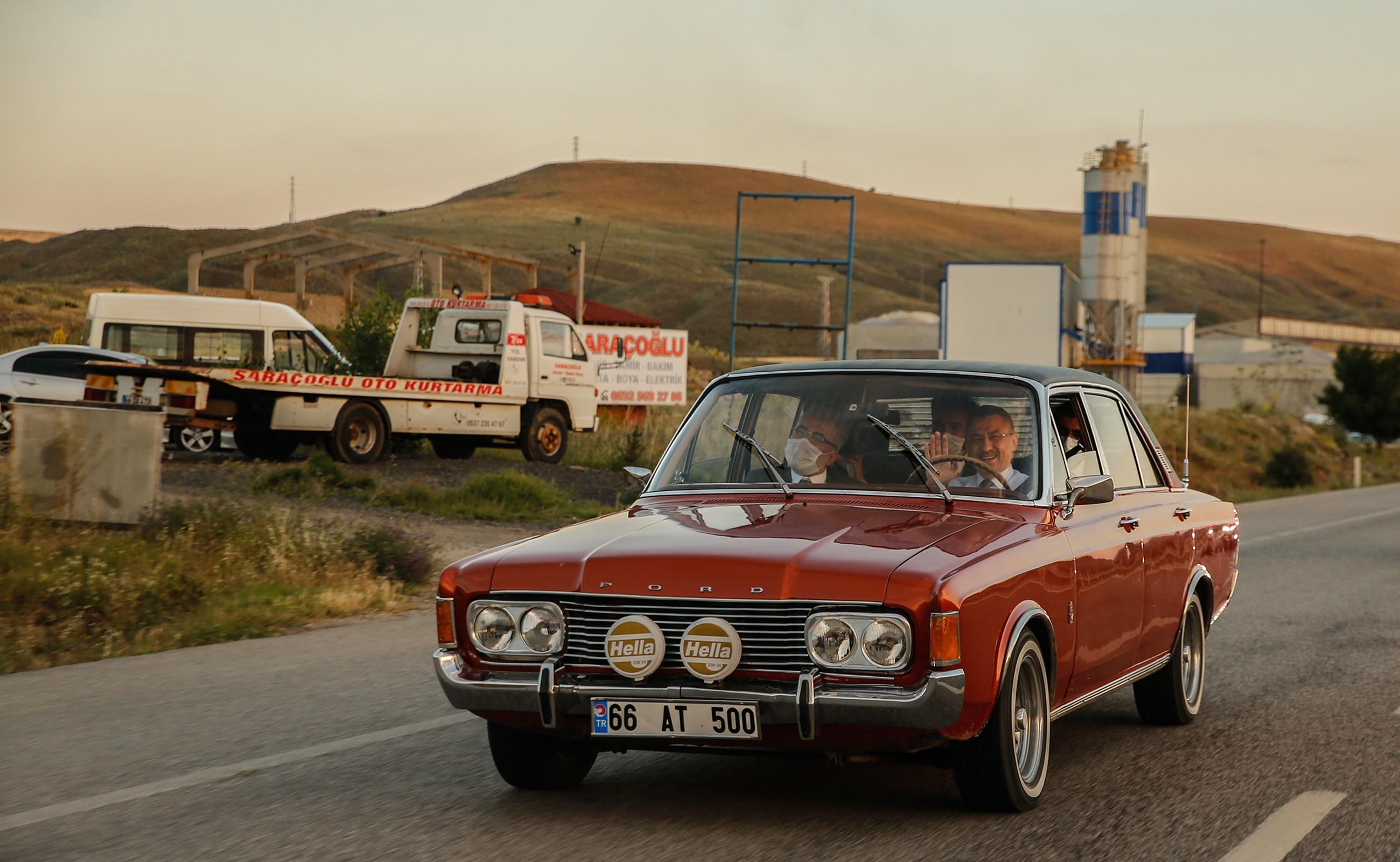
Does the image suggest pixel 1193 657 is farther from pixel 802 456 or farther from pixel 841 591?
pixel 841 591

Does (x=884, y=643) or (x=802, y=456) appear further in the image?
(x=802, y=456)

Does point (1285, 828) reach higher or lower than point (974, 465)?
lower

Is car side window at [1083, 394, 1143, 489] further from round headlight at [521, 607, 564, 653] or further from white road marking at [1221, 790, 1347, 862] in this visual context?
round headlight at [521, 607, 564, 653]

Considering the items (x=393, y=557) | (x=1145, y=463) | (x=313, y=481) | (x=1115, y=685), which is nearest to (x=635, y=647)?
(x=1115, y=685)

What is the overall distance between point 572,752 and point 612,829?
1.83 feet

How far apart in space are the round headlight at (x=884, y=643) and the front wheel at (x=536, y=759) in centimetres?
114

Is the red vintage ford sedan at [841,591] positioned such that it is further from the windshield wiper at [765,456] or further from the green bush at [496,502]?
the green bush at [496,502]

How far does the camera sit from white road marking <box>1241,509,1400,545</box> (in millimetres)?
19766

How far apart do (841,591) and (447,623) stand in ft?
4.49

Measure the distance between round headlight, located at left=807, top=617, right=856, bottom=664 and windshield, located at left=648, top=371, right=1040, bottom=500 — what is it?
4.25 ft

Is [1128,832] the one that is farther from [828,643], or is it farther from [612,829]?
[612,829]

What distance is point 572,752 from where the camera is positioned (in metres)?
5.51

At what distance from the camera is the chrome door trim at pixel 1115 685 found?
5617 millimetres

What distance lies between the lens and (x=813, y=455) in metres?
6.18
